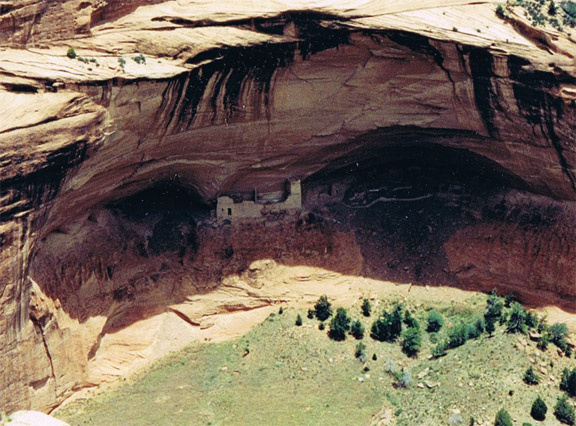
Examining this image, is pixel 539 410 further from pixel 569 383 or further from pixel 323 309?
pixel 323 309

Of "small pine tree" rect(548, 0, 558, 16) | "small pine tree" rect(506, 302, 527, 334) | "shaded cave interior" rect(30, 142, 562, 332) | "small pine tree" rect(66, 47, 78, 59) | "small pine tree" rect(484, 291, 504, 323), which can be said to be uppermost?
"small pine tree" rect(548, 0, 558, 16)

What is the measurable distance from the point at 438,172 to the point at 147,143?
15.4 meters

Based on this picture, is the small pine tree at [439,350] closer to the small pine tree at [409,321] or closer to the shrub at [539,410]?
the small pine tree at [409,321]

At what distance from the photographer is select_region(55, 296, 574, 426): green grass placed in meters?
38.1

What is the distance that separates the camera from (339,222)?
46.5 m

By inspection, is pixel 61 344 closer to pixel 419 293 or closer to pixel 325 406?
pixel 325 406

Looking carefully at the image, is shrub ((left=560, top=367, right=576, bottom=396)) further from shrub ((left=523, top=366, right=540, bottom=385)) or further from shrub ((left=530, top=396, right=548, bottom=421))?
shrub ((left=530, top=396, right=548, bottom=421))

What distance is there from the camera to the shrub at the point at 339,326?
141 ft

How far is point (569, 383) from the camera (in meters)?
39.7

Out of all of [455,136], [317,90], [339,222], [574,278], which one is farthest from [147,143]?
[574,278]

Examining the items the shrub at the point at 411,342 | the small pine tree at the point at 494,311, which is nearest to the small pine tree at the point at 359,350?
the shrub at the point at 411,342

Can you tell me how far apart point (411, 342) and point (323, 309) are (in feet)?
14.1

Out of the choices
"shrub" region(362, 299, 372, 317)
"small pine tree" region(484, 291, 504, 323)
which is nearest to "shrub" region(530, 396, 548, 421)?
"small pine tree" region(484, 291, 504, 323)

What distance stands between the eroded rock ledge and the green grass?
1.86m
